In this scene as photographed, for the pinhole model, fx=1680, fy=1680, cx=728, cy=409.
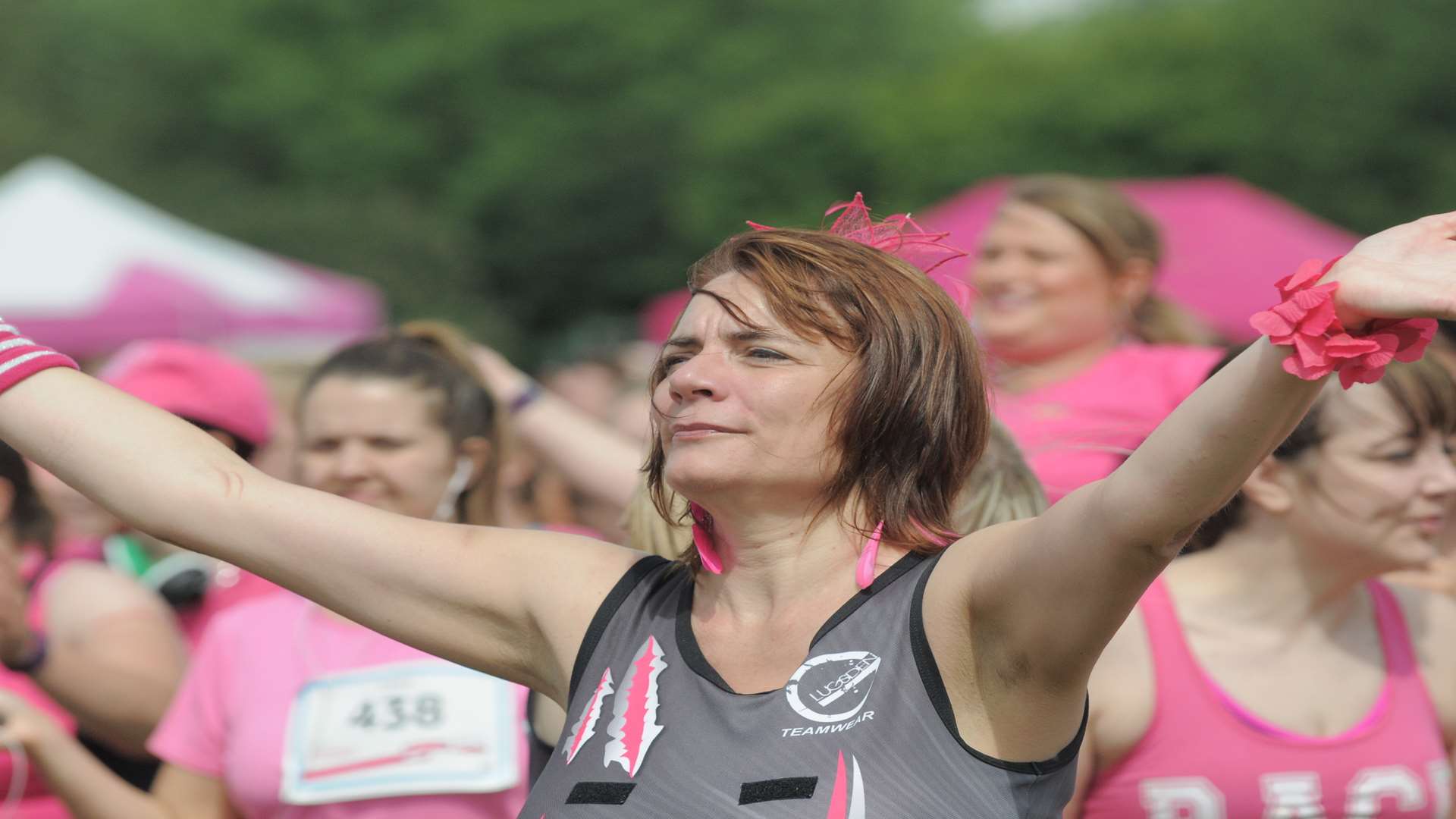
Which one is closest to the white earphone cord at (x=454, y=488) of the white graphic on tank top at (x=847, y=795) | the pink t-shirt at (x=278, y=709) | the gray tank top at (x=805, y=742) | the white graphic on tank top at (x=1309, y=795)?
the pink t-shirt at (x=278, y=709)

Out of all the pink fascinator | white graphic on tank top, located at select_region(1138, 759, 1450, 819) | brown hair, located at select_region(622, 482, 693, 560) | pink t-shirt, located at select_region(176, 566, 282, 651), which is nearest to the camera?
the pink fascinator

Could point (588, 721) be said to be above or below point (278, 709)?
above

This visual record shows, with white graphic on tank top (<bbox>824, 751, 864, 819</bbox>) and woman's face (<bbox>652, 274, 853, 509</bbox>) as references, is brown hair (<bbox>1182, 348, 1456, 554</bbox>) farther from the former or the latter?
white graphic on tank top (<bbox>824, 751, 864, 819</bbox>)

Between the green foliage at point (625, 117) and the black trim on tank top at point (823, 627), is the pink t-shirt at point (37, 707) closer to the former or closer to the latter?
the black trim on tank top at point (823, 627)

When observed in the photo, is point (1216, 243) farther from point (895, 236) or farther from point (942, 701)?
point (942, 701)

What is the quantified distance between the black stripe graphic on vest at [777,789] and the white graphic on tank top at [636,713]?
0.15m

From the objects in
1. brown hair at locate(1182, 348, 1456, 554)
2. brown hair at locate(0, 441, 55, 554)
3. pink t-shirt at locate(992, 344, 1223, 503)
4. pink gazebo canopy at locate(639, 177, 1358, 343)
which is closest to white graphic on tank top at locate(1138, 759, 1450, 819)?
brown hair at locate(1182, 348, 1456, 554)

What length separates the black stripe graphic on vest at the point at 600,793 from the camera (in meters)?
1.93

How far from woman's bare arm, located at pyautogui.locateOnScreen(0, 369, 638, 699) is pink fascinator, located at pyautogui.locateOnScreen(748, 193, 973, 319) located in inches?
22.1

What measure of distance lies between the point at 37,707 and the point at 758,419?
1.94m

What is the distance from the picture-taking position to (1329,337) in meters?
1.58

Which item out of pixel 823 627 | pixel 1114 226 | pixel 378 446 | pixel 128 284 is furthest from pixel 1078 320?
pixel 128 284

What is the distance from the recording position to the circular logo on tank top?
1879 millimetres

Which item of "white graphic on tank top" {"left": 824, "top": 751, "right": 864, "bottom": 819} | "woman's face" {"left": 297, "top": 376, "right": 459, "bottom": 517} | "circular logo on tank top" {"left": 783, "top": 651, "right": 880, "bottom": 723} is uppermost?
"circular logo on tank top" {"left": 783, "top": 651, "right": 880, "bottom": 723}
